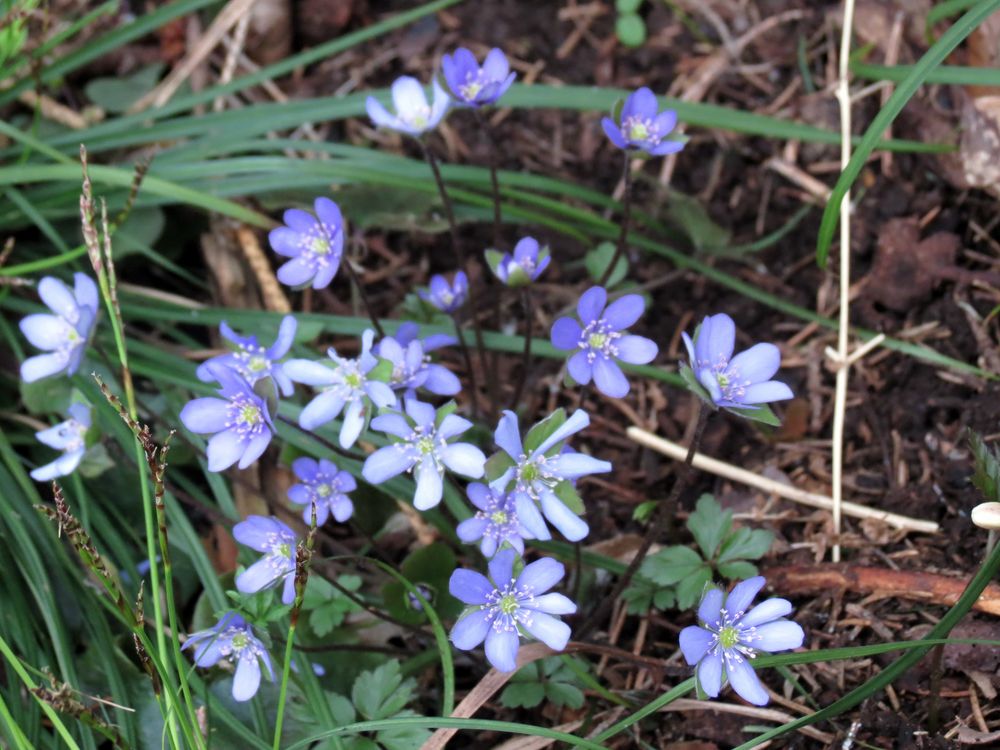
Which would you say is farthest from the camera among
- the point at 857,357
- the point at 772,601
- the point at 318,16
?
the point at 318,16

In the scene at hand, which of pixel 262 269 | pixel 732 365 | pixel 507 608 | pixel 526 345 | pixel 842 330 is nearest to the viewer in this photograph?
pixel 507 608

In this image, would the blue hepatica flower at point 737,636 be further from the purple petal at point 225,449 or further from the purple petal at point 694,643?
the purple petal at point 225,449

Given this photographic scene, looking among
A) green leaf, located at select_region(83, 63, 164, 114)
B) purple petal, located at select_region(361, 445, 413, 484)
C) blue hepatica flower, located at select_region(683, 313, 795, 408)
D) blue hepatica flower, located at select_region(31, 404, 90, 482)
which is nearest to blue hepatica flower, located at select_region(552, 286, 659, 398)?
blue hepatica flower, located at select_region(683, 313, 795, 408)

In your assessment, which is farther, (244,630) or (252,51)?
(252,51)

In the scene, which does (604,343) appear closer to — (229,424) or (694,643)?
(694,643)

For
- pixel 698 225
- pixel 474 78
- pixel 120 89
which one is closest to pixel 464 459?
pixel 474 78

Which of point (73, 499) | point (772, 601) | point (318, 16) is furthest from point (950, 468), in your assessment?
point (318, 16)

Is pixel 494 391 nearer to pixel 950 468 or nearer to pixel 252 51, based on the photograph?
pixel 950 468
